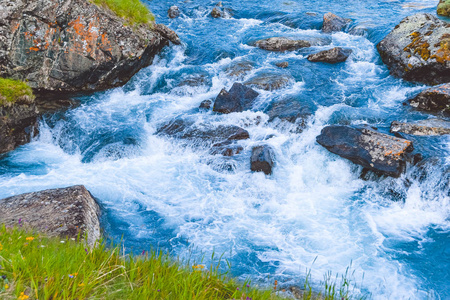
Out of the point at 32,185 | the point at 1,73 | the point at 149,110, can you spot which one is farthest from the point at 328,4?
the point at 32,185

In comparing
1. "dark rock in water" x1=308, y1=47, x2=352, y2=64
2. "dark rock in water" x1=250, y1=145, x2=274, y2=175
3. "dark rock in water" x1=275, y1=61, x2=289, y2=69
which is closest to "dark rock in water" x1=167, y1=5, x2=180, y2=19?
"dark rock in water" x1=275, y1=61, x2=289, y2=69

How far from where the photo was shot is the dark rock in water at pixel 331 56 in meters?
15.3

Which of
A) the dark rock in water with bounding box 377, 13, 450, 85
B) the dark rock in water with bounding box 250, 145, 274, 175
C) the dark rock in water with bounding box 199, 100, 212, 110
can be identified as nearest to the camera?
the dark rock in water with bounding box 250, 145, 274, 175

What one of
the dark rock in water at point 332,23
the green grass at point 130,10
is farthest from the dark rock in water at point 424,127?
the green grass at point 130,10

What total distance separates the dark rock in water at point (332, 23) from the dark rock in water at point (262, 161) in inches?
458

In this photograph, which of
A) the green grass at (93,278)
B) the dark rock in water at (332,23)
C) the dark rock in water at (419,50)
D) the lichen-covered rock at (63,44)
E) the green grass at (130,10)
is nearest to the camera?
the green grass at (93,278)

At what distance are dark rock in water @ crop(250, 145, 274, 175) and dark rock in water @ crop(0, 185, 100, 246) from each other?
448 cm

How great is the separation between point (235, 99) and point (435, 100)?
22.4ft

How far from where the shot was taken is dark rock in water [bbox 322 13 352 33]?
18531mm

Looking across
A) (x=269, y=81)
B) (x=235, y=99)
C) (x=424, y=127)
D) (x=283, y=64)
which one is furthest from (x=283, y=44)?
(x=424, y=127)

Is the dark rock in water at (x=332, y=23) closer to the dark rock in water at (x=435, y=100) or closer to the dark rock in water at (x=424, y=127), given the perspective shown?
the dark rock in water at (x=435, y=100)

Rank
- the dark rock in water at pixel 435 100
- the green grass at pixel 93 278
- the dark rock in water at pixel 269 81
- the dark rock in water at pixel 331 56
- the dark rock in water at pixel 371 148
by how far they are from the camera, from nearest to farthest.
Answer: the green grass at pixel 93 278
the dark rock in water at pixel 371 148
the dark rock in water at pixel 435 100
the dark rock in water at pixel 269 81
the dark rock in water at pixel 331 56

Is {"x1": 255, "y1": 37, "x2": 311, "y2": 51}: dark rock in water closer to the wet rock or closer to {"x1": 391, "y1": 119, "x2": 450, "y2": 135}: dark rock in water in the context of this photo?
{"x1": 391, "y1": 119, "x2": 450, "y2": 135}: dark rock in water

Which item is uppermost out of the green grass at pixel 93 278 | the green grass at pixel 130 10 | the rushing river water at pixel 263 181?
the green grass at pixel 130 10
